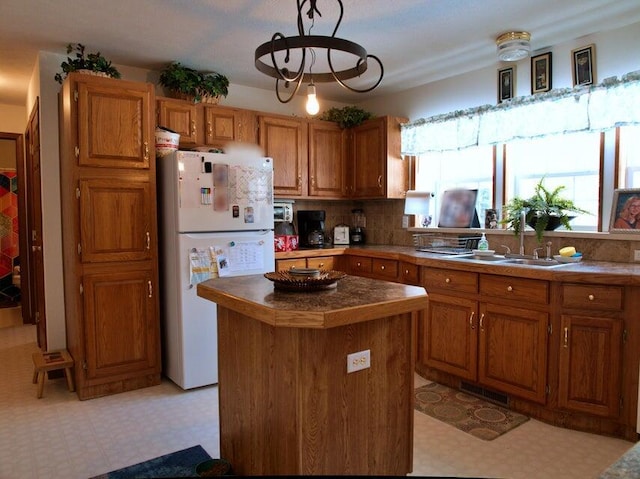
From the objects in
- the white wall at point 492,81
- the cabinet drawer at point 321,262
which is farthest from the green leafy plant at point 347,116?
the cabinet drawer at point 321,262

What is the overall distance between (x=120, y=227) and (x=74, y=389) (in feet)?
4.09

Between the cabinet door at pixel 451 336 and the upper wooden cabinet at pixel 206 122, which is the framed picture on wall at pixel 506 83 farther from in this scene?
the upper wooden cabinet at pixel 206 122

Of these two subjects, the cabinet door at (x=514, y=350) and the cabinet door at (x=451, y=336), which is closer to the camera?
the cabinet door at (x=514, y=350)

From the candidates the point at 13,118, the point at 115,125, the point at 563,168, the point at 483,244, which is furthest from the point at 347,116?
the point at 13,118

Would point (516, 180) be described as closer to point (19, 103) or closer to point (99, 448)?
point (99, 448)

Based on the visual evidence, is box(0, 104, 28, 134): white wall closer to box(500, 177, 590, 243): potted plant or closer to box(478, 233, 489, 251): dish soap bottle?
box(478, 233, 489, 251): dish soap bottle

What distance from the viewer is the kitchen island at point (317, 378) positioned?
1683 millimetres

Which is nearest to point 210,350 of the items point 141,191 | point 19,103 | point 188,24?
point 141,191

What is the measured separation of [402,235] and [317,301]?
118 inches

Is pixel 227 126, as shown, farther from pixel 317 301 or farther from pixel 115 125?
pixel 317 301

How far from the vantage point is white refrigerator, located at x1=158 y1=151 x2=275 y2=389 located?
3.26 metres

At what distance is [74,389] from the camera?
332cm

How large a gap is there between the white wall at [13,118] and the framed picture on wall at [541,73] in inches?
212

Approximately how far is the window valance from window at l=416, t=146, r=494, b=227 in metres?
0.15
